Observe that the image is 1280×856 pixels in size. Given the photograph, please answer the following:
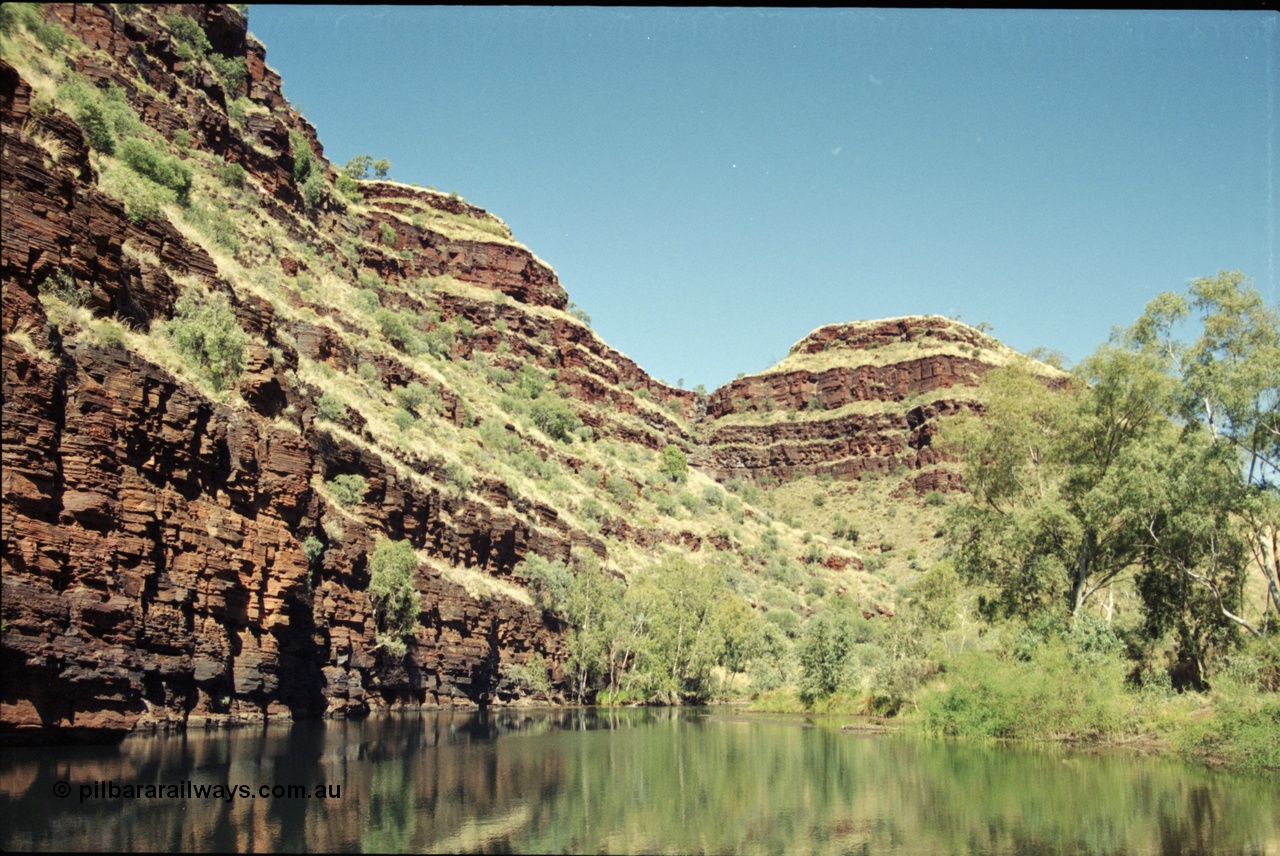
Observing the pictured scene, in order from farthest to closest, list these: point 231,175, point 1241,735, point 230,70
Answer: point 230,70, point 231,175, point 1241,735

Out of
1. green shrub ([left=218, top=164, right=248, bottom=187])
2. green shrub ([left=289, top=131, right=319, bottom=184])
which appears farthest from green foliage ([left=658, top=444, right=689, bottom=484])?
green shrub ([left=218, top=164, right=248, bottom=187])

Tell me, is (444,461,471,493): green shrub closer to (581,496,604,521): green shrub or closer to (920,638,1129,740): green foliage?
(581,496,604,521): green shrub

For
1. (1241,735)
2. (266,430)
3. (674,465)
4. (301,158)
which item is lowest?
(1241,735)

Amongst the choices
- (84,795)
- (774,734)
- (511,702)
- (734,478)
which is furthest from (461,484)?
(734,478)

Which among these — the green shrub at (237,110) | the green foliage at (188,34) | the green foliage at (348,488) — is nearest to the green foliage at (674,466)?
the green shrub at (237,110)

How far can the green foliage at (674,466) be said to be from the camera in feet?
418

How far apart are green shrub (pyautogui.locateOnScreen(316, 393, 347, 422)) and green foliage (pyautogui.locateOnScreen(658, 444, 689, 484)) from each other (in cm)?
7419

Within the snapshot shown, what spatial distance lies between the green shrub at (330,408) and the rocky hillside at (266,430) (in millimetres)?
203

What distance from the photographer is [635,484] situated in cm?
11150

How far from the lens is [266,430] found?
37.5 meters

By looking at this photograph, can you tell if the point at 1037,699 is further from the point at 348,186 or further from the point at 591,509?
the point at 348,186

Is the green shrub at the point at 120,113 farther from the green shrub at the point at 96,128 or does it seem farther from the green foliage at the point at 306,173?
the green foliage at the point at 306,173

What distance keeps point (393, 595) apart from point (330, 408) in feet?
39.5

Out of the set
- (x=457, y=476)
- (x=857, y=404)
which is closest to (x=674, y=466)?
(x=857, y=404)
